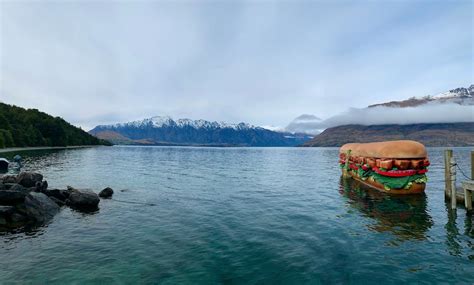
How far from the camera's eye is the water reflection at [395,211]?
50.5 feet

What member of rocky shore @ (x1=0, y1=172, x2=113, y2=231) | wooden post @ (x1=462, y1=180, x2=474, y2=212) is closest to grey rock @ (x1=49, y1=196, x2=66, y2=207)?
rocky shore @ (x1=0, y1=172, x2=113, y2=231)

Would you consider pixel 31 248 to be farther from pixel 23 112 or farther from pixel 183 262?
pixel 23 112

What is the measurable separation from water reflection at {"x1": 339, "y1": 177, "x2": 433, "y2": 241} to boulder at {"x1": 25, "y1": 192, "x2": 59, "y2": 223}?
21.6 m

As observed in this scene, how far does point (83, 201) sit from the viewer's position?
21.5 meters

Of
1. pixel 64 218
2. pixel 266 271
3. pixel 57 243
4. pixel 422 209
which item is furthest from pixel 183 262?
pixel 422 209

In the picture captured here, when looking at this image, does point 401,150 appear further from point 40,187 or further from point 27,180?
point 27,180

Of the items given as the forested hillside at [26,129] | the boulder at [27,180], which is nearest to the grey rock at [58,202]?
the boulder at [27,180]

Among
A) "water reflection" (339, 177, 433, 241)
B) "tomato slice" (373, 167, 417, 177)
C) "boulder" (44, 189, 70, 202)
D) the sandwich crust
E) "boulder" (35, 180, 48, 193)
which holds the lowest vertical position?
"water reflection" (339, 177, 433, 241)

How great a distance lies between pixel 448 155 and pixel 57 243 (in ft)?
92.0

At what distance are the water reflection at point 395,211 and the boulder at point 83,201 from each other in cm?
2093

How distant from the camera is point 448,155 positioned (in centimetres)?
2114

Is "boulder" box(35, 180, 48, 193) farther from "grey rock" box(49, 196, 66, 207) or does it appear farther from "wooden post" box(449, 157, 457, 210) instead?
"wooden post" box(449, 157, 457, 210)

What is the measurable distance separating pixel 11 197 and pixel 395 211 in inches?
1083

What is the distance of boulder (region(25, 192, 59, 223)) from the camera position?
1747cm
